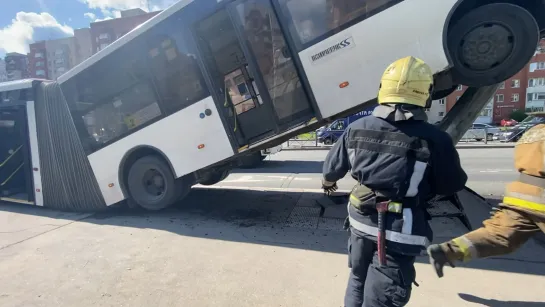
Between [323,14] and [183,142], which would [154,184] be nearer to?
[183,142]

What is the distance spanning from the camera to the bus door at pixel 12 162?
6560 millimetres

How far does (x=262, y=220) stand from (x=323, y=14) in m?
3.28

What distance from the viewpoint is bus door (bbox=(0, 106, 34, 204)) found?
258 inches

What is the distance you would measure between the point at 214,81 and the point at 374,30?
7.82 ft

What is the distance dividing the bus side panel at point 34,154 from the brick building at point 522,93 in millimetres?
52205

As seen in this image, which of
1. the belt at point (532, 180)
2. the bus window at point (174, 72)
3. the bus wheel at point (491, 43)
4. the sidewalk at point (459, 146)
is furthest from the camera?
the sidewalk at point (459, 146)

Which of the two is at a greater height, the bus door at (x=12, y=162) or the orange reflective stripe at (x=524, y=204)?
the bus door at (x=12, y=162)

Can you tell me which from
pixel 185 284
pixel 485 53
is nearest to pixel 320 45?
pixel 485 53

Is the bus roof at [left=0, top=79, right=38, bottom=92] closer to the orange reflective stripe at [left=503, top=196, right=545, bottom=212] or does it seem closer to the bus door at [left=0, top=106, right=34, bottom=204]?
the bus door at [left=0, top=106, right=34, bottom=204]

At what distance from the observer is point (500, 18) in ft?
12.2

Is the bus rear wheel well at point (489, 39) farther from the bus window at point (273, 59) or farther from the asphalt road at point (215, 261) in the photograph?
the asphalt road at point (215, 261)

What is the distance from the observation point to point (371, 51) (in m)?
4.02

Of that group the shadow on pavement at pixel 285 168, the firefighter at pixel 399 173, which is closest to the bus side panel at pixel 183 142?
the firefighter at pixel 399 173

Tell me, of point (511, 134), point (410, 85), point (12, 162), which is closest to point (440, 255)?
point (410, 85)
